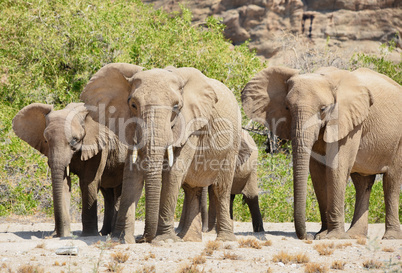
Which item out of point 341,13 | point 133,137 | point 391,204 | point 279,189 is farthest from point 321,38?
point 133,137

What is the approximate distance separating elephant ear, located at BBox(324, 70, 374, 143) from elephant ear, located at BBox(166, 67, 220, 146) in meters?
1.62

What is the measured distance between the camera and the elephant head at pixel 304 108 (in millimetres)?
7922

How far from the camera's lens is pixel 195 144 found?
7.66 meters

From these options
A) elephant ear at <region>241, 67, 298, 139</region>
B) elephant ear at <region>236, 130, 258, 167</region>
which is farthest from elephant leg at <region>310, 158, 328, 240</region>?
elephant ear at <region>236, 130, 258, 167</region>

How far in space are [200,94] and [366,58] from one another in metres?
12.2

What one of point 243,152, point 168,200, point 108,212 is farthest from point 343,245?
point 108,212

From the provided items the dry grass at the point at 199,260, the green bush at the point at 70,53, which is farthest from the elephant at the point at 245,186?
the dry grass at the point at 199,260

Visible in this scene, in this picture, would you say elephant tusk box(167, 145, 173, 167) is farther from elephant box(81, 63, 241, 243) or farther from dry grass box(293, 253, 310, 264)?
dry grass box(293, 253, 310, 264)

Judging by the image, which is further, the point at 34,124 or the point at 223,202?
the point at 34,124

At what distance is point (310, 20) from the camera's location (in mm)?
30516

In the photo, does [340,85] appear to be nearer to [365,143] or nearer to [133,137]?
[365,143]

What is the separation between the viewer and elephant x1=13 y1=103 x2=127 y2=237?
8.43 meters

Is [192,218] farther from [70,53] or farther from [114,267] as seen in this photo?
[70,53]

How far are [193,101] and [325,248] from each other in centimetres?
223
